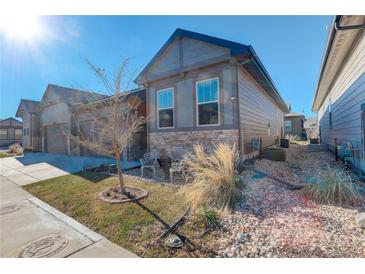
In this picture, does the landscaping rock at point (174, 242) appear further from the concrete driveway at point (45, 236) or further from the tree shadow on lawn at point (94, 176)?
the tree shadow on lawn at point (94, 176)

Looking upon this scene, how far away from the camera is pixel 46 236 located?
2.84 meters

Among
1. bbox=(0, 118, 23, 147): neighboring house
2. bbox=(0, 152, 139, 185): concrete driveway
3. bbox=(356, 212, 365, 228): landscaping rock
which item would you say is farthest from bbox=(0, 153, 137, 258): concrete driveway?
bbox=(0, 118, 23, 147): neighboring house

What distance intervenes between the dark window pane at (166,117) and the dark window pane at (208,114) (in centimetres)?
138

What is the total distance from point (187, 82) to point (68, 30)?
3987mm

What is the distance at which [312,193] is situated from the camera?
12.7ft

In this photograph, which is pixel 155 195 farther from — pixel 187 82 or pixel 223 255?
pixel 187 82

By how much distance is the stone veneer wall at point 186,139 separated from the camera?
621cm

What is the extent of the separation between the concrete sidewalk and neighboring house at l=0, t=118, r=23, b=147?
1478 inches

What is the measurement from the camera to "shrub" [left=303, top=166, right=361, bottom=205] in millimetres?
3543

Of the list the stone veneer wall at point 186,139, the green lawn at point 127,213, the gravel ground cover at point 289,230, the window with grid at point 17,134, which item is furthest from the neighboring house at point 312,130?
the window with grid at point 17,134

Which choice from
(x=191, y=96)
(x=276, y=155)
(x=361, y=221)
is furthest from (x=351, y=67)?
(x=361, y=221)
